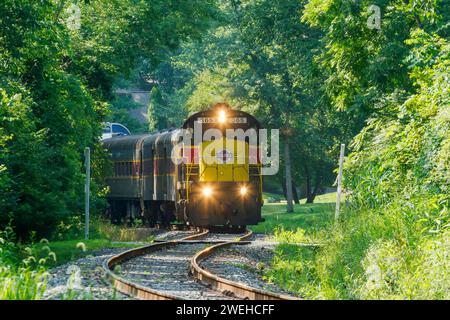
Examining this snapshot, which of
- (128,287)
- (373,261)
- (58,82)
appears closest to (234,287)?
(128,287)

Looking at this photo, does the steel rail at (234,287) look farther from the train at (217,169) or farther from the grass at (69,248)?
the train at (217,169)

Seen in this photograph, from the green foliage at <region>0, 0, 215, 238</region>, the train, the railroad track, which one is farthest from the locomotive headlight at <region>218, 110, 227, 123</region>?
the railroad track

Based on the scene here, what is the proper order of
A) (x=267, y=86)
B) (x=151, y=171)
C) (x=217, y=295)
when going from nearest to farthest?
(x=217, y=295), (x=151, y=171), (x=267, y=86)

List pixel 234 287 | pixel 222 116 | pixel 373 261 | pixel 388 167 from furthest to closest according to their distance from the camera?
pixel 222 116, pixel 388 167, pixel 234 287, pixel 373 261

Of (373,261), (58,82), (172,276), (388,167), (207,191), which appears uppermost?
(58,82)

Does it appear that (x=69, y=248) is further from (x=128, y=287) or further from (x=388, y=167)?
(x=128, y=287)

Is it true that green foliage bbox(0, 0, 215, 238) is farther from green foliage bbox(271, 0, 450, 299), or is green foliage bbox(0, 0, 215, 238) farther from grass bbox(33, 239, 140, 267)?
green foliage bbox(271, 0, 450, 299)

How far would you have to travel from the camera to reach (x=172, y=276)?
57.7 ft

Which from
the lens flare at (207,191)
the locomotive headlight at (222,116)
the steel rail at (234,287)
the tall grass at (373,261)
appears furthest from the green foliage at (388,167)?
the lens flare at (207,191)

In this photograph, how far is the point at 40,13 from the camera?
22.0 m

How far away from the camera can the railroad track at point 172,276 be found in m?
13.7

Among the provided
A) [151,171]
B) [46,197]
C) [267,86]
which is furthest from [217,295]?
[267,86]
